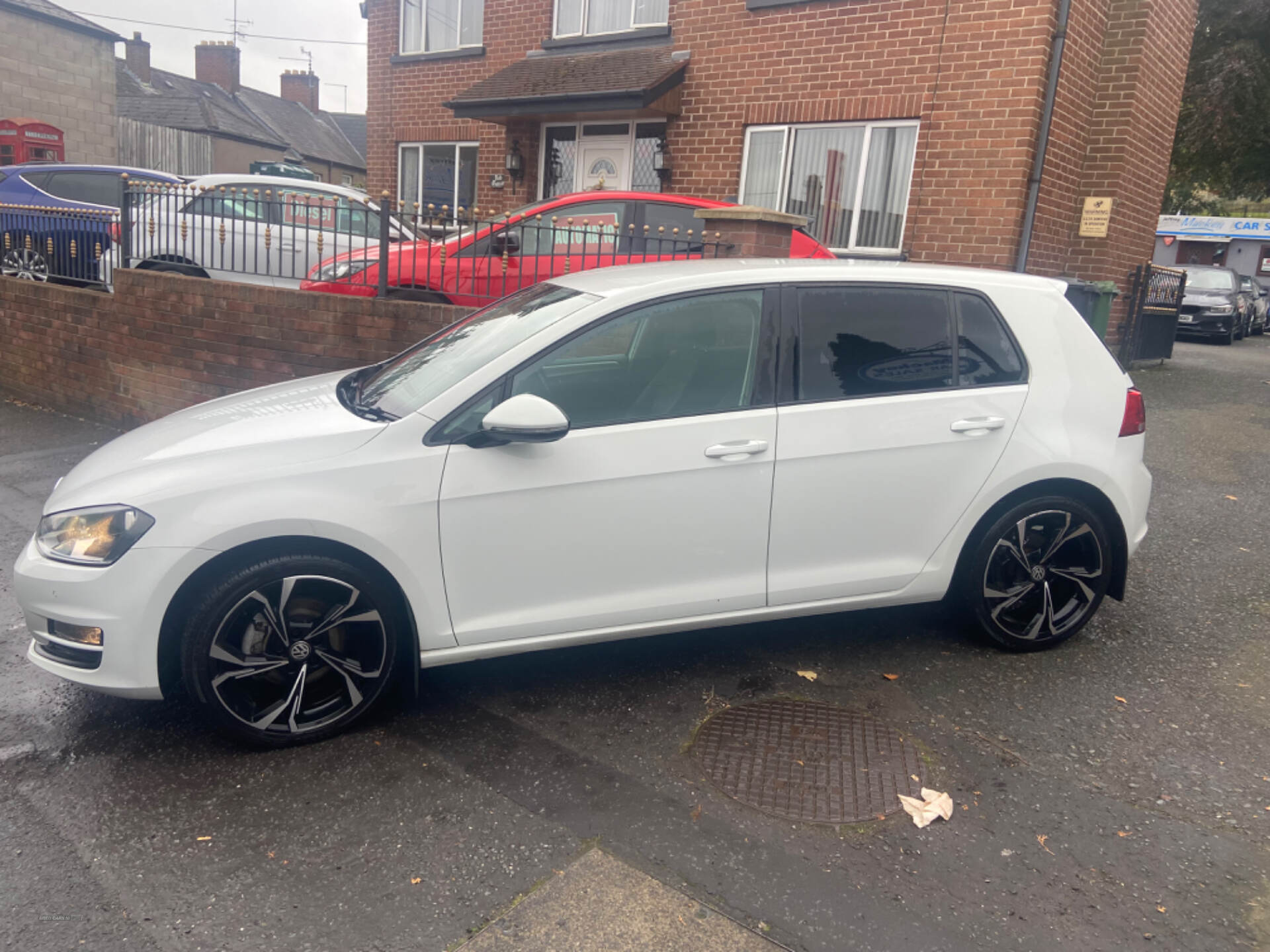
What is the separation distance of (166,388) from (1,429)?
163 cm

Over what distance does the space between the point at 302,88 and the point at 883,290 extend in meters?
49.3

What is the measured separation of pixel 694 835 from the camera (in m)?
2.81

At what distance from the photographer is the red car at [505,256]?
6.75 meters

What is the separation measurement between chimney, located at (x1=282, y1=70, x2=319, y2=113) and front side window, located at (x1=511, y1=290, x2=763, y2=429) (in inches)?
1892

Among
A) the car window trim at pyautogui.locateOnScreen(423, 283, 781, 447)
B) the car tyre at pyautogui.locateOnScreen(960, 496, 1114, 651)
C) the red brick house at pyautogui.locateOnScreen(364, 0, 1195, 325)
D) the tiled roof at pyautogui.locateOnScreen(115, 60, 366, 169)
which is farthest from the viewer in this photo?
the tiled roof at pyautogui.locateOnScreen(115, 60, 366, 169)

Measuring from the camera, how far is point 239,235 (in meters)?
8.95

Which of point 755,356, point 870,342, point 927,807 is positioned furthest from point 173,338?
point 927,807

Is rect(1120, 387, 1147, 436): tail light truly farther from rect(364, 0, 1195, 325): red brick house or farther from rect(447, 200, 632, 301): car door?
rect(364, 0, 1195, 325): red brick house

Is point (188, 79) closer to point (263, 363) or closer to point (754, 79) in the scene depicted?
point (754, 79)

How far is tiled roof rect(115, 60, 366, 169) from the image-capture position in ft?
106

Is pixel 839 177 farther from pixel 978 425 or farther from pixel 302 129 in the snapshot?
pixel 302 129

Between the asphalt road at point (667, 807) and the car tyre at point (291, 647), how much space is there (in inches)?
5.0

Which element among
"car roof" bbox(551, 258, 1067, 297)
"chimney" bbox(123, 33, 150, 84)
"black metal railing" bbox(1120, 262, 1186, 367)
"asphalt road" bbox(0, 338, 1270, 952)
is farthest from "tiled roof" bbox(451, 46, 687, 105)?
"chimney" bbox(123, 33, 150, 84)

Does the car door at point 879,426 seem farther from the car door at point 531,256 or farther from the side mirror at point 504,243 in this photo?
the side mirror at point 504,243
